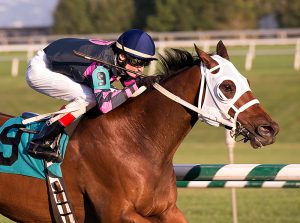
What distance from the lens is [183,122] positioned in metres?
5.93

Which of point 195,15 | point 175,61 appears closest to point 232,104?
point 175,61

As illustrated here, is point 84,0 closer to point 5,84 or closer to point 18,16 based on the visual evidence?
point 18,16

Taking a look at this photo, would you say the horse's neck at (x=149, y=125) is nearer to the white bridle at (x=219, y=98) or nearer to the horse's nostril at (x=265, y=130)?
the white bridle at (x=219, y=98)

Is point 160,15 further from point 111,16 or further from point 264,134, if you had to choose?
point 264,134

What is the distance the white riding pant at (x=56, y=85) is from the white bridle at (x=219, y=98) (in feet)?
2.25

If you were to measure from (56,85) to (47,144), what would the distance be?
1.48ft

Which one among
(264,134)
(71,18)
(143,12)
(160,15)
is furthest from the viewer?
(71,18)

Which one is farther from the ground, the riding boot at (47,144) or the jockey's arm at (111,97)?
the jockey's arm at (111,97)

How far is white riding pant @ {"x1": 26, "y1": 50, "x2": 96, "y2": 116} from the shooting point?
6.12 meters

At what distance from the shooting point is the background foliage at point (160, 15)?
5072 cm

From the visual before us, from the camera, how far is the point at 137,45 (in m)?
5.95

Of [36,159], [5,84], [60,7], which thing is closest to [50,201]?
[36,159]

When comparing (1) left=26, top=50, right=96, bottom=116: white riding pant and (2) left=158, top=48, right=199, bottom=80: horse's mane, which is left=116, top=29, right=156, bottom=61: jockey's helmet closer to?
(2) left=158, top=48, right=199, bottom=80: horse's mane

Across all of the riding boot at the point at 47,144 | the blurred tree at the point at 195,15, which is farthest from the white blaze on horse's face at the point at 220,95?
the blurred tree at the point at 195,15
